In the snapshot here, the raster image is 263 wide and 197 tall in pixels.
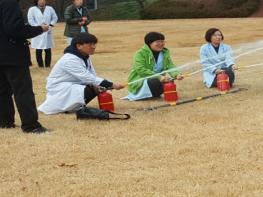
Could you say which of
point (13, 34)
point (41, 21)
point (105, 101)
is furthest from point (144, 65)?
point (41, 21)

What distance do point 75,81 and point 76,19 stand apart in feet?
16.3

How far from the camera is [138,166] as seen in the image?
507 centimetres

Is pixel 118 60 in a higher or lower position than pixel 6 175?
lower

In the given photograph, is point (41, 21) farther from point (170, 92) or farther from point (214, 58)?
point (170, 92)

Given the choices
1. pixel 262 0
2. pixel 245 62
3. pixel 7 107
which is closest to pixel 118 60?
pixel 245 62

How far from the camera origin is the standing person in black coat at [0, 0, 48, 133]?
604cm

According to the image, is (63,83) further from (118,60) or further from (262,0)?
(262,0)

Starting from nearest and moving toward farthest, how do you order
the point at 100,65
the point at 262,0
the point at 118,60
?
the point at 100,65 → the point at 118,60 → the point at 262,0

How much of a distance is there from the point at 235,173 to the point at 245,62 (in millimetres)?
8512

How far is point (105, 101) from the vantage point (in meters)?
7.51

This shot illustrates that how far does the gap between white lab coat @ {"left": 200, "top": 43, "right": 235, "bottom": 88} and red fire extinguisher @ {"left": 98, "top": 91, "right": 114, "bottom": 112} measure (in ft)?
7.85

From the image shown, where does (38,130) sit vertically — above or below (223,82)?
above

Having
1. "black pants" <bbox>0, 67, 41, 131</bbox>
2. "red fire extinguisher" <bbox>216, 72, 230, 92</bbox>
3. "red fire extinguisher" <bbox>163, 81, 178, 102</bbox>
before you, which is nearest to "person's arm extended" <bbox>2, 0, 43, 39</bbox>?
"black pants" <bbox>0, 67, 41, 131</bbox>

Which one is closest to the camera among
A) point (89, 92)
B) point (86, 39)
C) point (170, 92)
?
point (86, 39)
